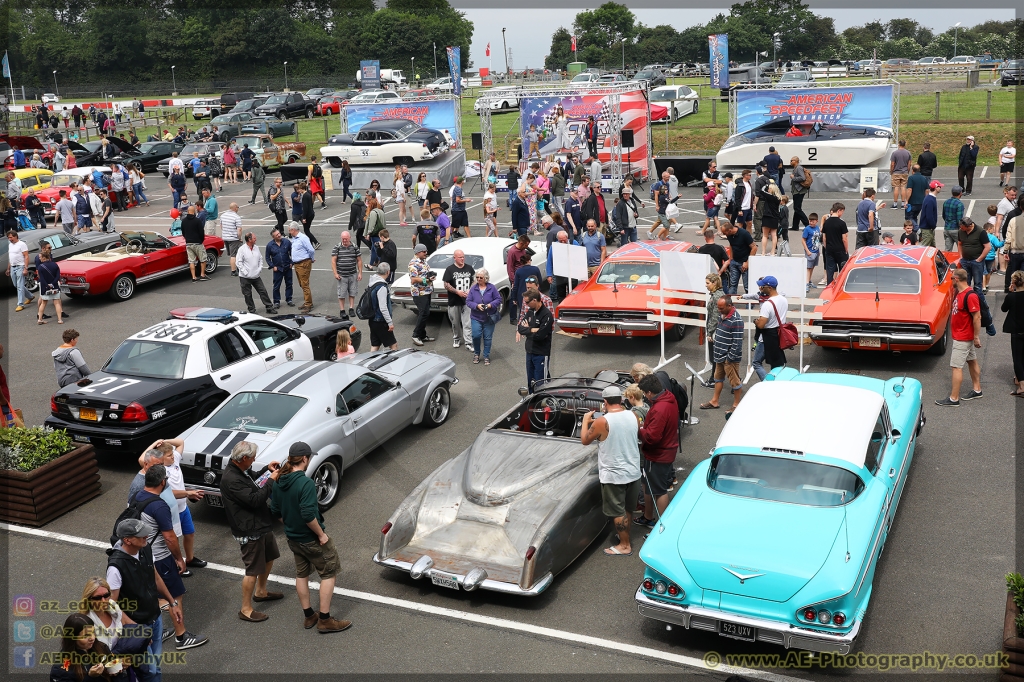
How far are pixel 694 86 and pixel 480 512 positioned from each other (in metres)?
62.1

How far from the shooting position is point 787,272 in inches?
521

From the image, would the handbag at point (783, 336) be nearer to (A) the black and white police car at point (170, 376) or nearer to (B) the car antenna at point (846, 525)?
(B) the car antenna at point (846, 525)

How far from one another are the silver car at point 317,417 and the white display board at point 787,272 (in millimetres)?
5158

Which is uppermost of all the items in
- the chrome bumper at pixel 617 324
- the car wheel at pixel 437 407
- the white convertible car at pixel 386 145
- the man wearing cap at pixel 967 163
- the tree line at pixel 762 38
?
the tree line at pixel 762 38

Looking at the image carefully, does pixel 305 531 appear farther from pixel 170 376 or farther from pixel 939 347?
pixel 939 347

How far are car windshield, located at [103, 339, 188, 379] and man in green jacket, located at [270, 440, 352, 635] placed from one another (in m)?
4.97

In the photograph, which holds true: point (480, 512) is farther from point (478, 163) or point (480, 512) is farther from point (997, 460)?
point (478, 163)

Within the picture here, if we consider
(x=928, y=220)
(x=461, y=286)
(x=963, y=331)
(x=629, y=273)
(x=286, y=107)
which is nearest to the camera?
(x=963, y=331)

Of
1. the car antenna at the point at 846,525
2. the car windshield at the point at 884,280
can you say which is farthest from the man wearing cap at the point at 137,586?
the car windshield at the point at 884,280

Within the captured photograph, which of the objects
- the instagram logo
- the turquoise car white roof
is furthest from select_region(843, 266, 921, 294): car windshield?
the instagram logo

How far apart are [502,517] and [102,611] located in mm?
3556

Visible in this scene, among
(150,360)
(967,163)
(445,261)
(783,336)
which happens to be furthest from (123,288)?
(967,163)

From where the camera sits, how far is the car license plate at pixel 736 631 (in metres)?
6.95

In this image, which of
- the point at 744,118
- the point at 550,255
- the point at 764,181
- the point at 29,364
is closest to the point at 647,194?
the point at 744,118
